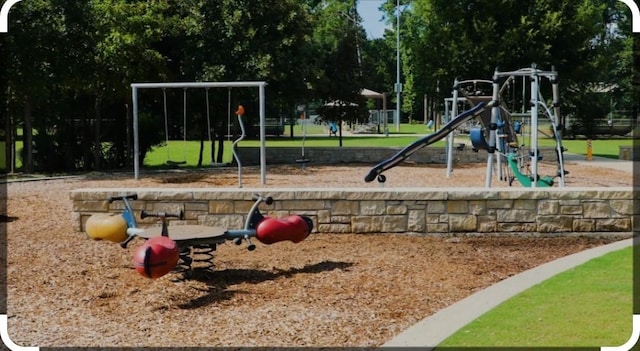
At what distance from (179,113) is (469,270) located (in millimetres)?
20023

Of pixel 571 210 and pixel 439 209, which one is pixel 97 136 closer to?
pixel 439 209

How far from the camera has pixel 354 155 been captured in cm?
2147

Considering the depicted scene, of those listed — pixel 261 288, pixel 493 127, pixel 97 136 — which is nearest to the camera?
pixel 261 288

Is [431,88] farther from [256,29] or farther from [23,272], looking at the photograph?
[23,272]

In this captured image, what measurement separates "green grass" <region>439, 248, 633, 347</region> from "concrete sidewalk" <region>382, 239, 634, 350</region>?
77 mm

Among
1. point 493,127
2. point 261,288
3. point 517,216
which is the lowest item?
point 261,288

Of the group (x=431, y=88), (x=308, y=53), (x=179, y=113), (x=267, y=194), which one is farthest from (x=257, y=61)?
(x=267, y=194)

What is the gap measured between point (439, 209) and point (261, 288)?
9.21 ft

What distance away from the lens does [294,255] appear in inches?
289

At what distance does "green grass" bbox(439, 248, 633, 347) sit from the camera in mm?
4398

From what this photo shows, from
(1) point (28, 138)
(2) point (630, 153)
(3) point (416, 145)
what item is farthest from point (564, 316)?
(2) point (630, 153)

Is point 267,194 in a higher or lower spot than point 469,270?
higher

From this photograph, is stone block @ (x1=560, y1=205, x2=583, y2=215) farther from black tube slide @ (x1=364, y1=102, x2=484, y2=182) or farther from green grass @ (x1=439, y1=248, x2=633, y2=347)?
black tube slide @ (x1=364, y1=102, x2=484, y2=182)

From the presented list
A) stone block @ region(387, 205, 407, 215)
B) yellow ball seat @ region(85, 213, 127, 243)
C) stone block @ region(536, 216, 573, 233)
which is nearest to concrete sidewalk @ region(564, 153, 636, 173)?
stone block @ region(536, 216, 573, 233)
